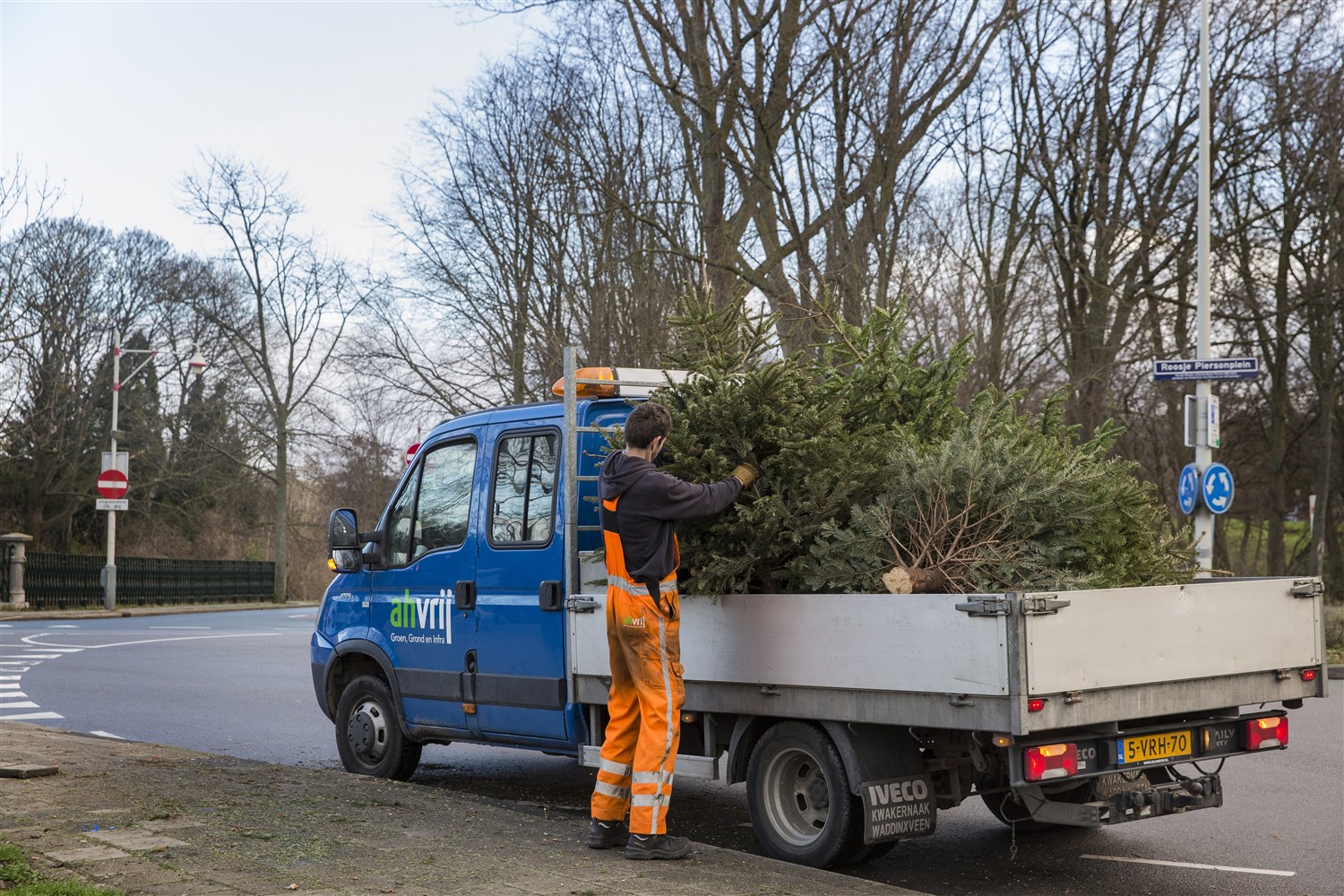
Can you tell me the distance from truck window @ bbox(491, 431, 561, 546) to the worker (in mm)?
1292

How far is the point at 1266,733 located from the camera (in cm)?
621

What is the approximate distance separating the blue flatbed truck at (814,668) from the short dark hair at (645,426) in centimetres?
78

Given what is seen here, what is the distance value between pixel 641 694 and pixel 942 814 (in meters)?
2.91

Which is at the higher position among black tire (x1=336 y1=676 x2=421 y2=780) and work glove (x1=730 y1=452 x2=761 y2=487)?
work glove (x1=730 y1=452 x2=761 y2=487)

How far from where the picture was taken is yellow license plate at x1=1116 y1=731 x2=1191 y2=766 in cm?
553

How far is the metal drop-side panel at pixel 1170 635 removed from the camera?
5102 mm

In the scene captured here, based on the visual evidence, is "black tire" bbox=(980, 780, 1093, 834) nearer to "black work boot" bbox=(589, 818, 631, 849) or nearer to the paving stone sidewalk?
the paving stone sidewalk

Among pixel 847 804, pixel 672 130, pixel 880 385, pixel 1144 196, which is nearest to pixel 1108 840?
pixel 847 804

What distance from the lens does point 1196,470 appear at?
672 inches

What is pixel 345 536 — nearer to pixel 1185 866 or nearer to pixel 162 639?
pixel 1185 866

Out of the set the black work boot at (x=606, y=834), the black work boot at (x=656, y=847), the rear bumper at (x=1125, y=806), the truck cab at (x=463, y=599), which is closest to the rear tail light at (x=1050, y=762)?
the rear bumper at (x=1125, y=806)

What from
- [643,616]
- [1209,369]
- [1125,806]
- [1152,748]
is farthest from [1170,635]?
[1209,369]

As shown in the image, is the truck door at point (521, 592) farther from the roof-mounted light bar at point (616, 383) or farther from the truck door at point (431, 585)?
the roof-mounted light bar at point (616, 383)

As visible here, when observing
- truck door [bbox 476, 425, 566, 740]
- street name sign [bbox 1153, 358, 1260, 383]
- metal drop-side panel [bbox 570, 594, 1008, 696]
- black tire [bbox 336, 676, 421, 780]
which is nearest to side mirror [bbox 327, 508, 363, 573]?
black tire [bbox 336, 676, 421, 780]
